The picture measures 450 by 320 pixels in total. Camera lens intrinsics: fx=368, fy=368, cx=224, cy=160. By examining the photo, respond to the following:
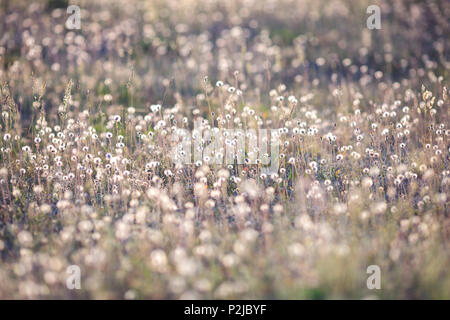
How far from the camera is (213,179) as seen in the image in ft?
12.8

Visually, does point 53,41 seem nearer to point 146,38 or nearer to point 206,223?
point 146,38

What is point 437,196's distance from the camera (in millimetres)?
3381

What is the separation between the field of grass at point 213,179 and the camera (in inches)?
103

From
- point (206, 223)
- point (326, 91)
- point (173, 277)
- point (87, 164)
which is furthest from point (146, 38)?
point (173, 277)

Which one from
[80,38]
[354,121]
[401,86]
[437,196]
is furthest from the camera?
[80,38]

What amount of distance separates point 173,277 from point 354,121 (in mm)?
3184

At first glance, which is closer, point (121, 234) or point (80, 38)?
point (121, 234)

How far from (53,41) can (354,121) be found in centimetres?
593

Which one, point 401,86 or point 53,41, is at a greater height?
point 53,41

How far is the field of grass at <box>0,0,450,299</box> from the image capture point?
262cm
